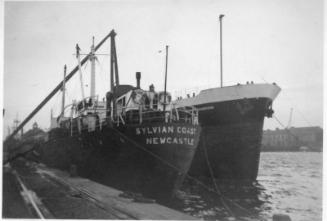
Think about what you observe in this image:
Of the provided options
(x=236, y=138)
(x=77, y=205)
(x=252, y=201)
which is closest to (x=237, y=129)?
(x=236, y=138)

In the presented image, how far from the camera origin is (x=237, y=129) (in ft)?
55.7

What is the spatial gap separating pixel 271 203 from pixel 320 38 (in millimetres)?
6552

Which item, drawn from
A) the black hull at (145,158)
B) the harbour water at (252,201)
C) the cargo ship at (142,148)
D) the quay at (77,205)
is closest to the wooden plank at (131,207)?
the quay at (77,205)

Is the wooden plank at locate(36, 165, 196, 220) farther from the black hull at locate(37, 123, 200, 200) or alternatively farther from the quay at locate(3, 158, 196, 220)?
the black hull at locate(37, 123, 200, 200)

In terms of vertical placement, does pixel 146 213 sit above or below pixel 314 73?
below

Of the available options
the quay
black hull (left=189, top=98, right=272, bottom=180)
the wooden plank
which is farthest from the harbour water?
the quay

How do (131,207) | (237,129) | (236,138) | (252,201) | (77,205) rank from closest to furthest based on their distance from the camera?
1. (131,207)
2. (77,205)
3. (252,201)
4. (236,138)
5. (237,129)

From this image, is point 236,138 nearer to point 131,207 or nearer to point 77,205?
point 131,207

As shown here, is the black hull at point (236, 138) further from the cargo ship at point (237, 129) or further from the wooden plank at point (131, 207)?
the wooden plank at point (131, 207)

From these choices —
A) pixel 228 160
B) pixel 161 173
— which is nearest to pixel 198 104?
pixel 228 160

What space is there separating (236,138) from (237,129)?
0.46 meters

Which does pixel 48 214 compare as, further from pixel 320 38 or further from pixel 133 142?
pixel 320 38

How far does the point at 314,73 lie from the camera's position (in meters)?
9.19

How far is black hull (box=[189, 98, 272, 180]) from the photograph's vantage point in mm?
16859
